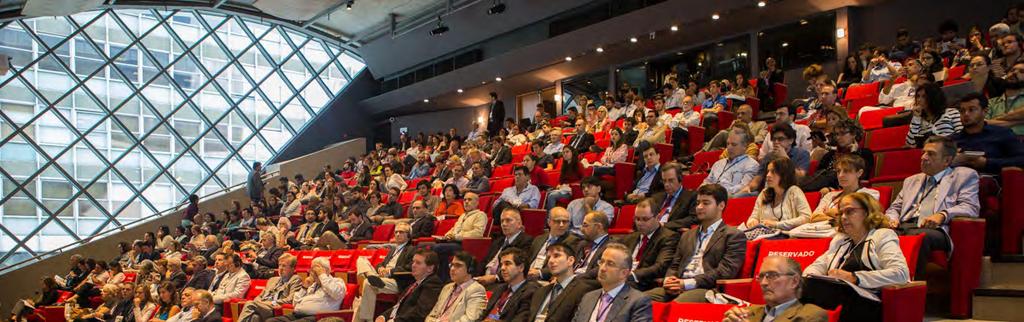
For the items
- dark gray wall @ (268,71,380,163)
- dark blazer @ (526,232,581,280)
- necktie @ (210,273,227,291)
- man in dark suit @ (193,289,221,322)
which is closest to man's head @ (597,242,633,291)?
dark blazer @ (526,232,581,280)

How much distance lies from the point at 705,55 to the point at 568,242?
24.7 feet

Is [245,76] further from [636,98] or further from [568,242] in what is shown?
[568,242]

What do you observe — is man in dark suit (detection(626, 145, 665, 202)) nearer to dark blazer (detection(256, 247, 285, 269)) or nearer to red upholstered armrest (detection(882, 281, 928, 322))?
red upholstered armrest (detection(882, 281, 928, 322))

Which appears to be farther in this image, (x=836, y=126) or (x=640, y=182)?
(x=640, y=182)

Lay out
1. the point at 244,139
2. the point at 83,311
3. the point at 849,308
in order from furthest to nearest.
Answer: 1. the point at 244,139
2. the point at 83,311
3. the point at 849,308

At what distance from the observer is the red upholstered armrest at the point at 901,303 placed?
10.3ft

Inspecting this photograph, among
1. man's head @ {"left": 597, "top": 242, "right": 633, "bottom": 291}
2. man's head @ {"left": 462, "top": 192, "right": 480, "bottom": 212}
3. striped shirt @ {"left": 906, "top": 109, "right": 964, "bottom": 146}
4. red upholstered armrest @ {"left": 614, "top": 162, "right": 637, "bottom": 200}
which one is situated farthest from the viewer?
red upholstered armrest @ {"left": 614, "top": 162, "right": 637, "bottom": 200}

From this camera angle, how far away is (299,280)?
6777mm

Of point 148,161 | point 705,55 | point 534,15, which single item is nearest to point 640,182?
point 705,55

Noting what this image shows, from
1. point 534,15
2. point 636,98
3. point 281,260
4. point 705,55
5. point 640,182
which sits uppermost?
point 534,15

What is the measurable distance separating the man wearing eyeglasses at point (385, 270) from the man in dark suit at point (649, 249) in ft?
6.41

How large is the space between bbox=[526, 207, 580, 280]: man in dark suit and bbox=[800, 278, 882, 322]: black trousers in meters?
1.96

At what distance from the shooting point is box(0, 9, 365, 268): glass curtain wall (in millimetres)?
14102

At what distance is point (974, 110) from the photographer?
4.54m
